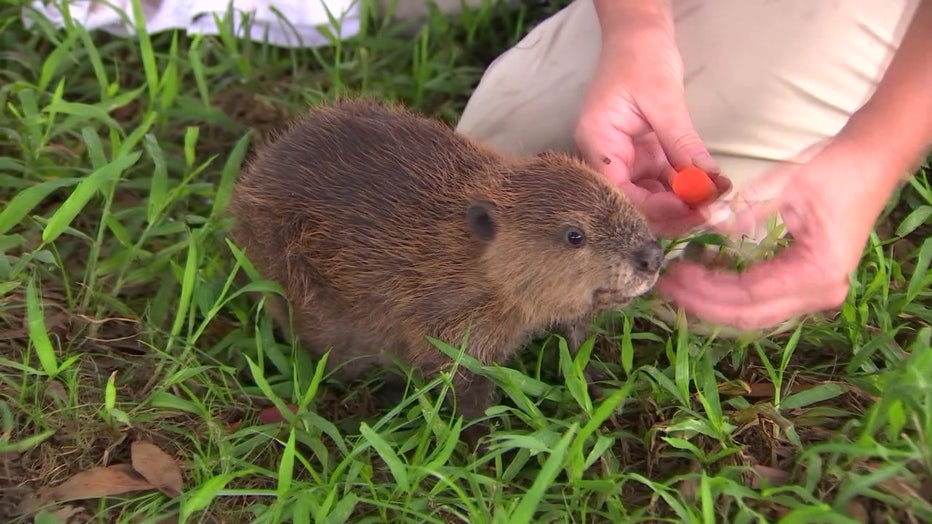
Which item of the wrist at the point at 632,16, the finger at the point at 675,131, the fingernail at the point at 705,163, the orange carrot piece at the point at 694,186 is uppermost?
the wrist at the point at 632,16

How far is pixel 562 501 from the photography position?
263 centimetres

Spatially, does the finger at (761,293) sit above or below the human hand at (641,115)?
below

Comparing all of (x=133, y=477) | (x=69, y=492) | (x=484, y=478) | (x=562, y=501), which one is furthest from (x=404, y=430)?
(x=69, y=492)

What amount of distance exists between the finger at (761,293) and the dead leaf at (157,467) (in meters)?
1.96

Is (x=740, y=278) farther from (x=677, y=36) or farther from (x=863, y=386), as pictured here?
(x=677, y=36)

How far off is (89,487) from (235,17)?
285 cm

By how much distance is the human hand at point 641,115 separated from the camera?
9.71 ft

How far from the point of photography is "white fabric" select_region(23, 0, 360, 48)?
4312 millimetres

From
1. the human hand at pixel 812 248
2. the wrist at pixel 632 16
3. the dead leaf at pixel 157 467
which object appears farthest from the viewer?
the wrist at pixel 632 16

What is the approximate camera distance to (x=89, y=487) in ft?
8.84

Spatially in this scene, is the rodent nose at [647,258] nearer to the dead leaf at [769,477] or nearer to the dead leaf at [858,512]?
the dead leaf at [769,477]

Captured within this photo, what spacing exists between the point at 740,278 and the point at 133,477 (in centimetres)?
230

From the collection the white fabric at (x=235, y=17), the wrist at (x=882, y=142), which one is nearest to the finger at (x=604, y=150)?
the wrist at (x=882, y=142)

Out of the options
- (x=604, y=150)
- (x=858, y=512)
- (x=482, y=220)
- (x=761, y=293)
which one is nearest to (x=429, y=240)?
(x=482, y=220)
